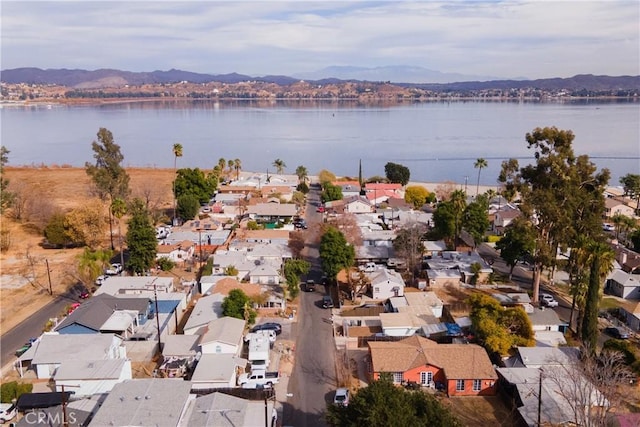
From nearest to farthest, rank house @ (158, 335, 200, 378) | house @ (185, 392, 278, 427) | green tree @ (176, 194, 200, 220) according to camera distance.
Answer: house @ (185, 392, 278, 427) → house @ (158, 335, 200, 378) → green tree @ (176, 194, 200, 220)

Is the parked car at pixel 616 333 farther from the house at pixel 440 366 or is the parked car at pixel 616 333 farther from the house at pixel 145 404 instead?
the house at pixel 145 404

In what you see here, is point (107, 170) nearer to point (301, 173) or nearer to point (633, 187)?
point (301, 173)

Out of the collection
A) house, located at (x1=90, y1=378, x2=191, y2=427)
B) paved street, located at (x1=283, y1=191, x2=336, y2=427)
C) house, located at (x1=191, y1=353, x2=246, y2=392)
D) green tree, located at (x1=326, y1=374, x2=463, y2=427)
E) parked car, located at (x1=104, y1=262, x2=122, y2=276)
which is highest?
green tree, located at (x1=326, y1=374, x2=463, y2=427)

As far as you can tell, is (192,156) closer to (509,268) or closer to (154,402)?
(509,268)

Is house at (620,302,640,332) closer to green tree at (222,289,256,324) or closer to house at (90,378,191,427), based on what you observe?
green tree at (222,289,256,324)

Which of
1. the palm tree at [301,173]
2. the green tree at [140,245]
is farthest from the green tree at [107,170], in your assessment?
the palm tree at [301,173]

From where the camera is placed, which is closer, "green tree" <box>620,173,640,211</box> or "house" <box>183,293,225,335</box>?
"house" <box>183,293,225,335</box>

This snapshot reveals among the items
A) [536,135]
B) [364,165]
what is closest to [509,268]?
[536,135]

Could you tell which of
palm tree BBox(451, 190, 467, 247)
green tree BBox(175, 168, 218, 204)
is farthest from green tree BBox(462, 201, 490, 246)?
green tree BBox(175, 168, 218, 204)
